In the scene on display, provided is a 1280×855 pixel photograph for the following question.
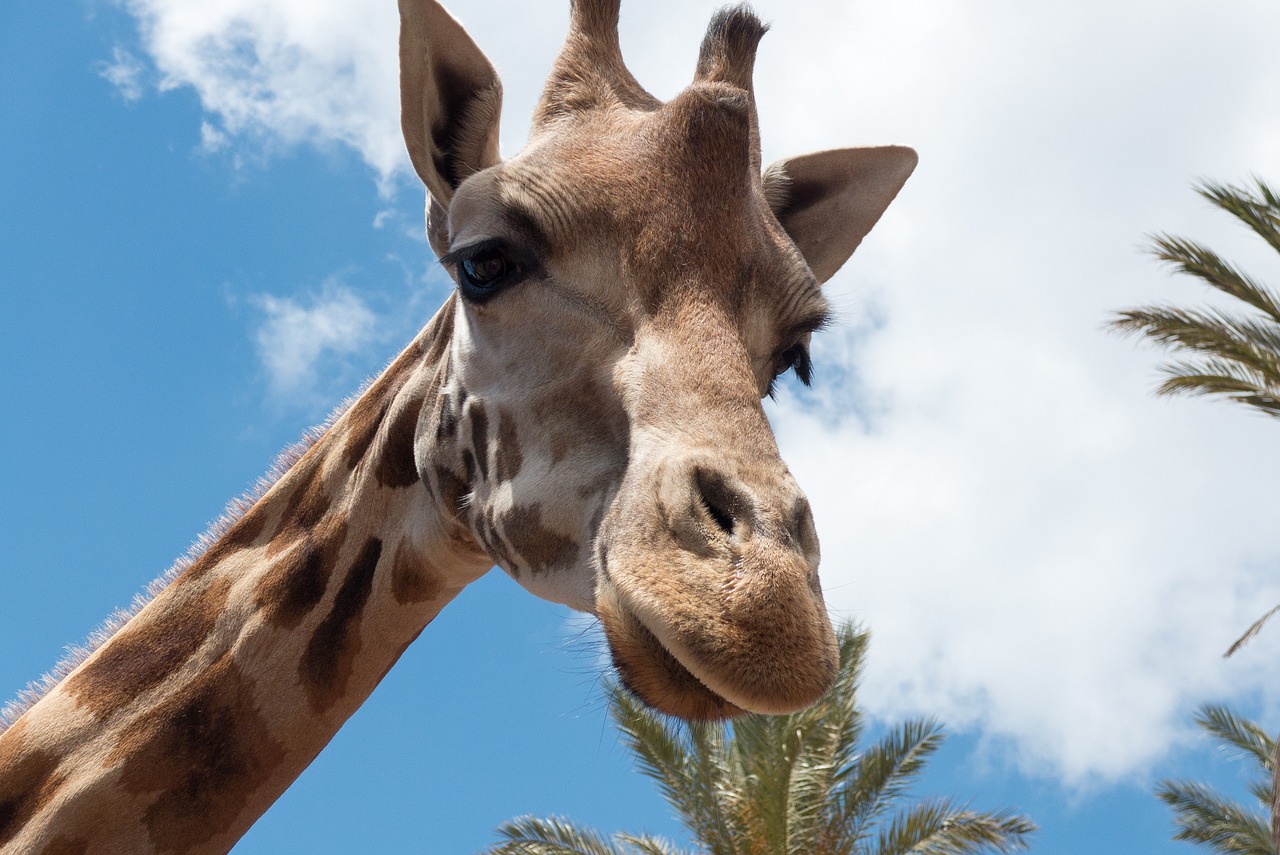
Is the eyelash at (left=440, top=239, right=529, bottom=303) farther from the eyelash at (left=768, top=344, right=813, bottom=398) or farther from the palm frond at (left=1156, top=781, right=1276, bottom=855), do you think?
the palm frond at (left=1156, top=781, right=1276, bottom=855)

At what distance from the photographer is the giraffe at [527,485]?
3467mm

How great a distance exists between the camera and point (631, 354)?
13.3 ft

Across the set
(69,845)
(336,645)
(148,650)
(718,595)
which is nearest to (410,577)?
(336,645)

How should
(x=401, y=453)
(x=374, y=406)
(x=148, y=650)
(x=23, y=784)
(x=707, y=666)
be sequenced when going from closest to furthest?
(x=707, y=666)
(x=23, y=784)
(x=148, y=650)
(x=401, y=453)
(x=374, y=406)

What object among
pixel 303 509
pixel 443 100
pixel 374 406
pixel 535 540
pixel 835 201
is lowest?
pixel 535 540

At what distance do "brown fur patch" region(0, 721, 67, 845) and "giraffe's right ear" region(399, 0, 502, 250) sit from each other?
7.89 feet

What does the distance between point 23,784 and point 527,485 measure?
2143mm

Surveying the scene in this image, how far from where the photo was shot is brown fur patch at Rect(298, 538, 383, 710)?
4875 mm

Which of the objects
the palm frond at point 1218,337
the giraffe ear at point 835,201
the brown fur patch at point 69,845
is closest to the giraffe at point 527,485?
the brown fur patch at point 69,845

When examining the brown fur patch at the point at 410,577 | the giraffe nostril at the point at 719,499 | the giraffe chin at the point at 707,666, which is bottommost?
the giraffe chin at the point at 707,666

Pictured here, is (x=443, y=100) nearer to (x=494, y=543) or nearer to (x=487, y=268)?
(x=487, y=268)

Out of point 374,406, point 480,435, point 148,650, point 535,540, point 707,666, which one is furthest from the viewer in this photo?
point 374,406

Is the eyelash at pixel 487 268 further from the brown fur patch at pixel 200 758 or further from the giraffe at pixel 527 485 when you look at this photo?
the brown fur patch at pixel 200 758

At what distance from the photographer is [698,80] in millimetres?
5000
